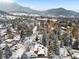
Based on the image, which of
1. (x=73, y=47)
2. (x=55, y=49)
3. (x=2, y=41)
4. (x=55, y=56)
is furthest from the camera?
(x=2, y=41)

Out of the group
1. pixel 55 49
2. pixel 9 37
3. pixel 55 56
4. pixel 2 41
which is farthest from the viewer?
pixel 9 37

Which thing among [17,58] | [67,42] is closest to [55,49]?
[17,58]

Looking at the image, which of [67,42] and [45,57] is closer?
[45,57]

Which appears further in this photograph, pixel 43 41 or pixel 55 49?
pixel 43 41

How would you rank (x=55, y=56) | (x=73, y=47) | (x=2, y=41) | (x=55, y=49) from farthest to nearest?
(x=2, y=41) → (x=73, y=47) → (x=55, y=49) → (x=55, y=56)

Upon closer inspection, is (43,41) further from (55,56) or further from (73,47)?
(55,56)

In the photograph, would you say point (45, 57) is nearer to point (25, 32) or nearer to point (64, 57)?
point (64, 57)

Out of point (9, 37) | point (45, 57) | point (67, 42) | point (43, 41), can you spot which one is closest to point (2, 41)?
point (9, 37)

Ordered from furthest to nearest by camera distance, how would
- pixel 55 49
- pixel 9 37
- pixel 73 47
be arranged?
pixel 9 37, pixel 73 47, pixel 55 49
